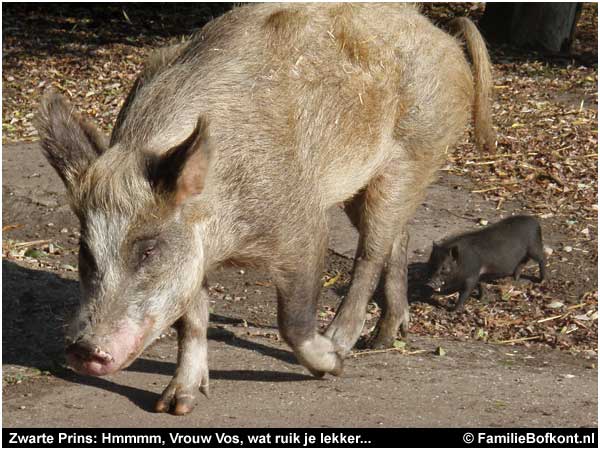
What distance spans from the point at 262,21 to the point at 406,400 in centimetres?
229

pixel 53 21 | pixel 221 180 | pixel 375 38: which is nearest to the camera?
pixel 221 180

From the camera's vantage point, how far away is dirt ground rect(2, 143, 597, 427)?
17.5ft

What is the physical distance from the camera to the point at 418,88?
639cm

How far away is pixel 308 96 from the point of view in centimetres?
577

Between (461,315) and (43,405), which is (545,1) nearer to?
(461,315)

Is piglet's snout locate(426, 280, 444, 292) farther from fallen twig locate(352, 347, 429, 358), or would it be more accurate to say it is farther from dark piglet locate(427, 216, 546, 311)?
fallen twig locate(352, 347, 429, 358)

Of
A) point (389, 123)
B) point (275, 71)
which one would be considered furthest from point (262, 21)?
point (389, 123)

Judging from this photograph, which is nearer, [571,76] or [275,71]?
[275,71]

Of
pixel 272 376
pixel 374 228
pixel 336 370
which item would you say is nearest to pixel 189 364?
pixel 272 376

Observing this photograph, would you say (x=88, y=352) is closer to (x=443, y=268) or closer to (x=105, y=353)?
(x=105, y=353)

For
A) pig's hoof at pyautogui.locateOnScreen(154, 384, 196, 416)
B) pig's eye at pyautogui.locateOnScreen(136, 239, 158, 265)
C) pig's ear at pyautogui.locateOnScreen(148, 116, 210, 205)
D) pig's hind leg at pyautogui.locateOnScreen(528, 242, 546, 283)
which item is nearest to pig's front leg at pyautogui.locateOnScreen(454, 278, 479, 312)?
pig's hind leg at pyautogui.locateOnScreen(528, 242, 546, 283)

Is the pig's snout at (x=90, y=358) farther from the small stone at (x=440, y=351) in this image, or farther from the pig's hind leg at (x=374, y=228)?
the small stone at (x=440, y=351)
